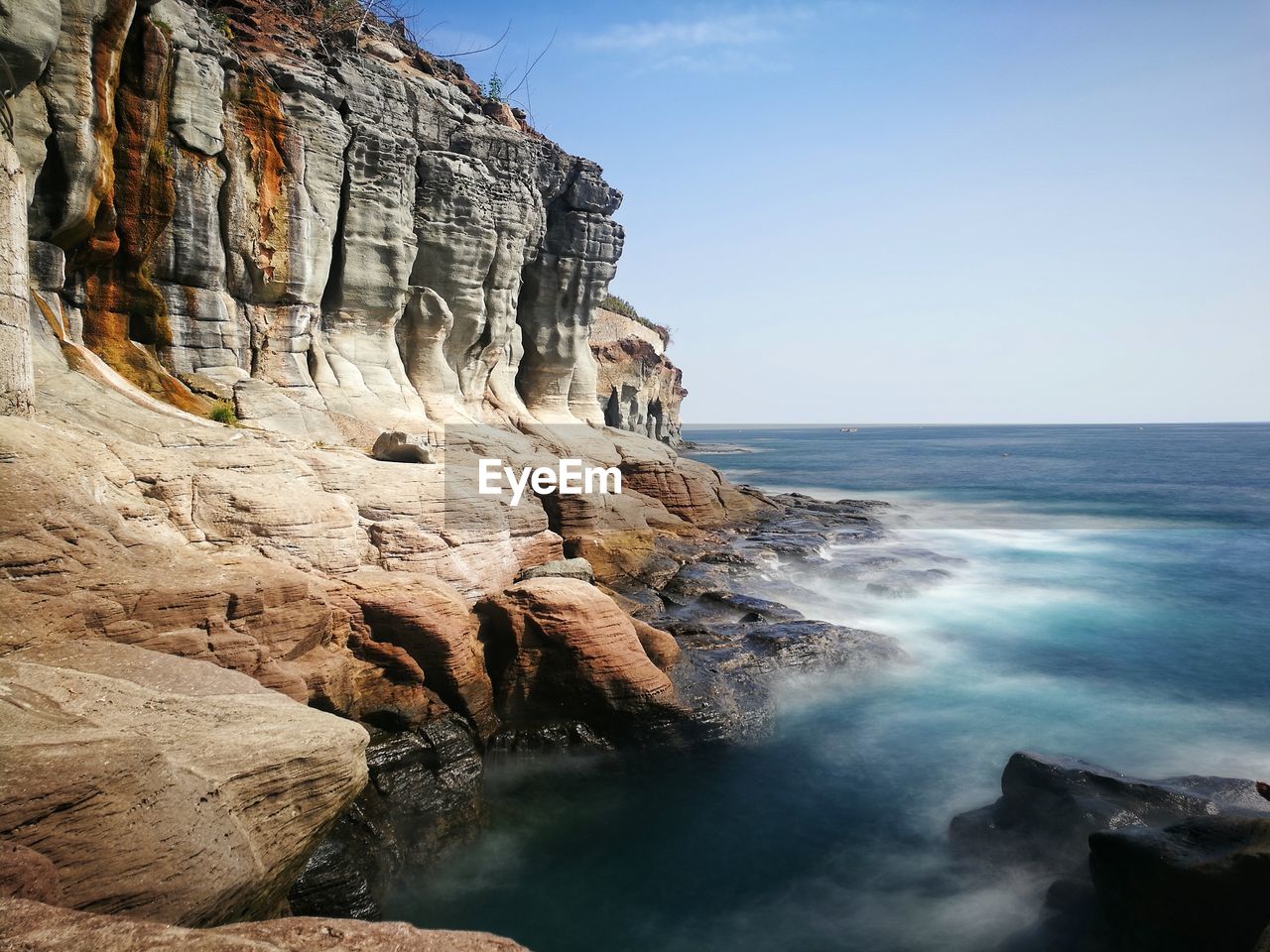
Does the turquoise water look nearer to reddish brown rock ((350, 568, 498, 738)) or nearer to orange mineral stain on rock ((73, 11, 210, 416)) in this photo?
reddish brown rock ((350, 568, 498, 738))

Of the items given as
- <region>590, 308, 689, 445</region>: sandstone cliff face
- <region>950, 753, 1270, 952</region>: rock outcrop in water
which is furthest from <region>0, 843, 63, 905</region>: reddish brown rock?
<region>590, 308, 689, 445</region>: sandstone cliff face

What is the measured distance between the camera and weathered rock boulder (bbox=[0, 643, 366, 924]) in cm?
466

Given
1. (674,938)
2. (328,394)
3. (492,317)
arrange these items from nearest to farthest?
(674,938) → (328,394) → (492,317)

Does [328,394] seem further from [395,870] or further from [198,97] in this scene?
[395,870]

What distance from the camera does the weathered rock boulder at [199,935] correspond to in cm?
373

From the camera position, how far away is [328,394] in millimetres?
20359

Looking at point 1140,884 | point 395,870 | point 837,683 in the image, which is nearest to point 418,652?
point 395,870

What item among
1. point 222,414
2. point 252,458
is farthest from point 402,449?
point 252,458

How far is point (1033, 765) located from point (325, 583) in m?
8.77

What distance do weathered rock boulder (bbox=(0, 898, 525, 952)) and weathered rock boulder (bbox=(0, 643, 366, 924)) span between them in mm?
767

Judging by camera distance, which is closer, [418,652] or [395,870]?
[395,870]

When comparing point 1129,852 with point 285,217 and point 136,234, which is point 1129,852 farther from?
point 285,217

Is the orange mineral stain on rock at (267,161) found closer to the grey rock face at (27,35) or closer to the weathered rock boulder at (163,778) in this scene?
the grey rock face at (27,35)

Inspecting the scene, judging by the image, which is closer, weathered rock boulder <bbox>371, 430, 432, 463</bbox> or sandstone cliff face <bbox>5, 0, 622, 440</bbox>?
sandstone cliff face <bbox>5, 0, 622, 440</bbox>
